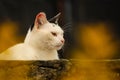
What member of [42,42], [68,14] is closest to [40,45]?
[42,42]

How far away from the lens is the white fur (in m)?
1.83

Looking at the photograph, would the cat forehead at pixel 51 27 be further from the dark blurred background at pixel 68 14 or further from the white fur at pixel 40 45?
the dark blurred background at pixel 68 14

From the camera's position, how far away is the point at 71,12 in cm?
314

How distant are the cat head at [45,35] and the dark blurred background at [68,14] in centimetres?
97

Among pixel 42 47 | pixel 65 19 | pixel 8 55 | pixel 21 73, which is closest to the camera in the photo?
pixel 21 73

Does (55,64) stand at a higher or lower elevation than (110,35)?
lower

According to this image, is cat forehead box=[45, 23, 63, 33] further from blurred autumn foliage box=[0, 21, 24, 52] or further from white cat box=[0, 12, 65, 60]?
blurred autumn foliage box=[0, 21, 24, 52]

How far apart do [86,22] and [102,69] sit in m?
1.84

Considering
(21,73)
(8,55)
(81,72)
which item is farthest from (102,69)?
(8,55)

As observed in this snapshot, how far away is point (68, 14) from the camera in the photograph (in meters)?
3.11

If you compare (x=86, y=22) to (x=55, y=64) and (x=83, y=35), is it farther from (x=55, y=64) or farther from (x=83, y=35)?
(x=55, y=64)

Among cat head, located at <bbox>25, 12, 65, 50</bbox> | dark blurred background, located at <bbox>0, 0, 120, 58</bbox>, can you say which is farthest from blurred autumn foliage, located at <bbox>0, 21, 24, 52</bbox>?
cat head, located at <bbox>25, 12, 65, 50</bbox>

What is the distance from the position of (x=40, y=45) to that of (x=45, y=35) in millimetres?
62

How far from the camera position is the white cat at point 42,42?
185cm
